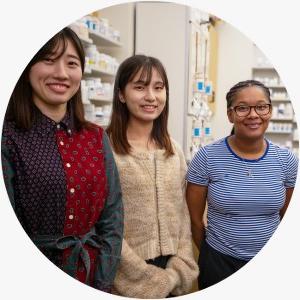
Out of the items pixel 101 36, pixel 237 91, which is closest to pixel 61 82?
pixel 237 91

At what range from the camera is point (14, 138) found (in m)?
0.95

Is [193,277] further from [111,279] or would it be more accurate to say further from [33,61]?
[33,61]

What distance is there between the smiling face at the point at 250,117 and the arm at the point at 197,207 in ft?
0.74

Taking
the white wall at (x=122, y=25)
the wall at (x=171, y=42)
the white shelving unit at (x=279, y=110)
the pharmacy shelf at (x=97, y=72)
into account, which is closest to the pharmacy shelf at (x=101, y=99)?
the pharmacy shelf at (x=97, y=72)

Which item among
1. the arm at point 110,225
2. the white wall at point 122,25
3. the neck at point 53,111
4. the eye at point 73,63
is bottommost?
the arm at point 110,225

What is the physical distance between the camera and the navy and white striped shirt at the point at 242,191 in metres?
1.15

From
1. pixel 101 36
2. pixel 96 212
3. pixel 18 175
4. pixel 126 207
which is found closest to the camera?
pixel 18 175

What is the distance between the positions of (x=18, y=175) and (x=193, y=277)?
666 mm

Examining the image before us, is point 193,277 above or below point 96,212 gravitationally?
below

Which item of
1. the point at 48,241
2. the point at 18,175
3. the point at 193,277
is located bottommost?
the point at 193,277

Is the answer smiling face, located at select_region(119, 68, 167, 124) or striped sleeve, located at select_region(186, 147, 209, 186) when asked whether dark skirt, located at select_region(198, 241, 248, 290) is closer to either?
striped sleeve, located at select_region(186, 147, 209, 186)

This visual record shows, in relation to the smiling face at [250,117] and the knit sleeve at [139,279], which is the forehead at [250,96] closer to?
the smiling face at [250,117]

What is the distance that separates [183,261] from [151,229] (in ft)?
0.53

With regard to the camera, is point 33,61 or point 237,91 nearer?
point 33,61
